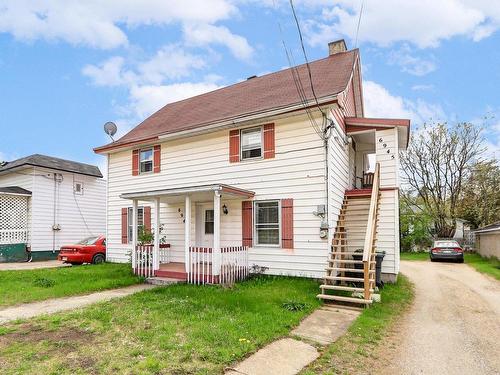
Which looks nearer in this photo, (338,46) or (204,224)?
(204,224)

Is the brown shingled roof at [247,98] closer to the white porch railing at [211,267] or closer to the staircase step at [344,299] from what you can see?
the white porch railing at [211,267]

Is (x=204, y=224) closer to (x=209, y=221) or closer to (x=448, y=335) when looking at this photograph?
(x=209, y=221)

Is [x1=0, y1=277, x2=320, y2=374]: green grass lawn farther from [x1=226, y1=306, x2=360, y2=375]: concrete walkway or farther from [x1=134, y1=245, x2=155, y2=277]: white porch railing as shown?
[x1=134, y1=245, x2=155, y2=277]: white porch railing

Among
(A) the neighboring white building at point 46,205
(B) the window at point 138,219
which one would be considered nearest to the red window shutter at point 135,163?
(B) the window at point 138,219

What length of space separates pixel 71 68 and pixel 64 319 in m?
13.0

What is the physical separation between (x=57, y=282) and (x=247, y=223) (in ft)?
19.0

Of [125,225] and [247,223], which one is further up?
[247,223]

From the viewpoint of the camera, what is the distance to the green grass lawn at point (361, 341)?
14.7ft

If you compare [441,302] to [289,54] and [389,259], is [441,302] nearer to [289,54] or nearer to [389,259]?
[389,259]

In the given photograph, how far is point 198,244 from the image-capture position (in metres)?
12.0

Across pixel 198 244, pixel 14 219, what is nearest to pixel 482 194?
pixel 198 244

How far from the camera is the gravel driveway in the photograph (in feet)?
15.4

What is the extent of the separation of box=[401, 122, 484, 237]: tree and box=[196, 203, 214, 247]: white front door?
23211 mm

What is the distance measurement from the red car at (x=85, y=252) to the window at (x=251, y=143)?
8.16 m
